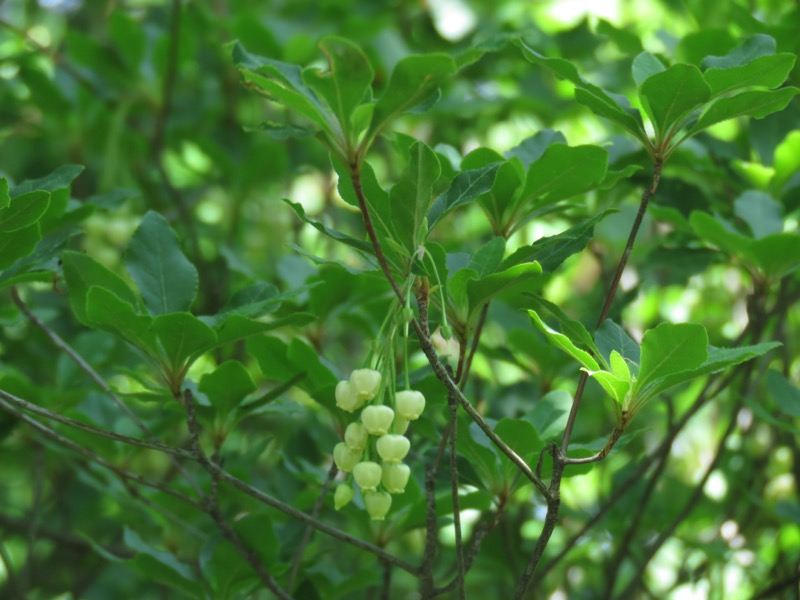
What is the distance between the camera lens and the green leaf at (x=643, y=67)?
100 centimetres

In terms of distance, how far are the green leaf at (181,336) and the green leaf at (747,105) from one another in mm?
503

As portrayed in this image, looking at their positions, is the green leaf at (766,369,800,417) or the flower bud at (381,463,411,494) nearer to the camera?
the flower bud at (381,463,411,494)

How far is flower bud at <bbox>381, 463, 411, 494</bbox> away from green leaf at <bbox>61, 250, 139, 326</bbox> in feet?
1.10

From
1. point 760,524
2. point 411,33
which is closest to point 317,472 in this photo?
point 760,524

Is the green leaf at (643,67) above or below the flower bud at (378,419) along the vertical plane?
above

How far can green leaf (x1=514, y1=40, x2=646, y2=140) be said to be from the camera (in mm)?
934

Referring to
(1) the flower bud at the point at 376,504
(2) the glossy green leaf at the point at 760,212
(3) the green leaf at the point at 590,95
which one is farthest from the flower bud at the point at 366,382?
(2) the glossy green leaf at the point at 760,212

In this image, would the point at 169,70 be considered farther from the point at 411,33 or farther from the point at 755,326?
the point at 755,326

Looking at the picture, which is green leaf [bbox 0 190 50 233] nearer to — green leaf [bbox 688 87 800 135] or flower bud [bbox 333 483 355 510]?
flower bud [bbox 333 483 355 510]

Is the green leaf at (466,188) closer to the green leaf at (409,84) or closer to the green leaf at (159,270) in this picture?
the green leaf at (409,84)

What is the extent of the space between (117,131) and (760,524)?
1.36m

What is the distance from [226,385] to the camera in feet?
3.57

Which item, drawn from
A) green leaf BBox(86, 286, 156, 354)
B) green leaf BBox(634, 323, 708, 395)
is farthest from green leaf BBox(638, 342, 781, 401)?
green leaf BBox(86, 286, 156, 354)

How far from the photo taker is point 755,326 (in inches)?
53.0
